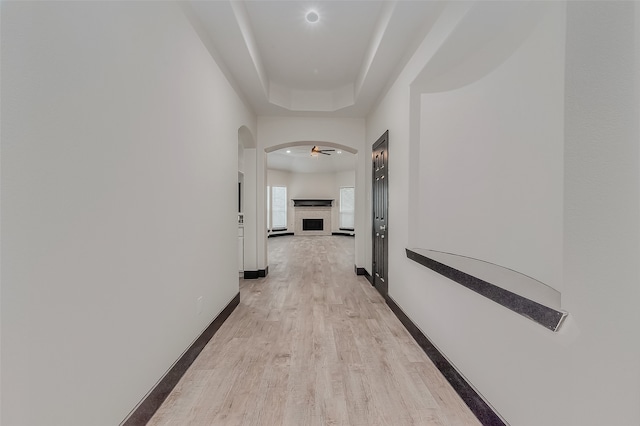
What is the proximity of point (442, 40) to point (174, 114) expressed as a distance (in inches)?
75.8

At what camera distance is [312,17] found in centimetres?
238

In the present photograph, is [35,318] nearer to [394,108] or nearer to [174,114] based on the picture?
[174,114]

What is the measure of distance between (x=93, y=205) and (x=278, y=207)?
10051 mm

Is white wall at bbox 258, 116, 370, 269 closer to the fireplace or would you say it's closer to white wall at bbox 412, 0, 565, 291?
white wall at bbox 412, 0, 565, 291

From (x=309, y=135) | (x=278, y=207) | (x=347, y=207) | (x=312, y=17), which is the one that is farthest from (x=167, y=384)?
(x=347, y=207)

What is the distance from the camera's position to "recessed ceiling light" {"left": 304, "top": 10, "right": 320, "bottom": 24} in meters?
2.32

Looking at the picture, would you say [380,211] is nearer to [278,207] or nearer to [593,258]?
[593,258]

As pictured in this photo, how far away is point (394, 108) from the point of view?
116 inches

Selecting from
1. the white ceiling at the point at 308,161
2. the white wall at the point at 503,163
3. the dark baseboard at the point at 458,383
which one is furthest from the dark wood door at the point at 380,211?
the white ceiling at the point at 308,161

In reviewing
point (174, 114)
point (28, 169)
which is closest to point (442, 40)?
point (174, 114)

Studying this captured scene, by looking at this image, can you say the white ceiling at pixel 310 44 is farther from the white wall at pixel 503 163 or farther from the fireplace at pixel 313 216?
the fireplace at pixel 313 216

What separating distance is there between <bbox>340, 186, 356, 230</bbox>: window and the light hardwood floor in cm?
787

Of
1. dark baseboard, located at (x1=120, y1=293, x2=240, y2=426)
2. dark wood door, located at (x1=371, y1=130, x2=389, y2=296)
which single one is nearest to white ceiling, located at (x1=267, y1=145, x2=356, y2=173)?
dark wood door, located at (x1=371, y1=130, x2=389, y2=296)

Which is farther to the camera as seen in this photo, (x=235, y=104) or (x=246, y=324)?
(x=235, y=104)
